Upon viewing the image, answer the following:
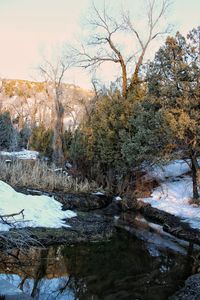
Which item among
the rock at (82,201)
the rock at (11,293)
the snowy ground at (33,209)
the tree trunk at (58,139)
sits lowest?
the rock at (82,201)

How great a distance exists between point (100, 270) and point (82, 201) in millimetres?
8973

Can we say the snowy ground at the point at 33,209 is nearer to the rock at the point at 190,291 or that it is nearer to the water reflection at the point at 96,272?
the water reflection at the point at 96,272

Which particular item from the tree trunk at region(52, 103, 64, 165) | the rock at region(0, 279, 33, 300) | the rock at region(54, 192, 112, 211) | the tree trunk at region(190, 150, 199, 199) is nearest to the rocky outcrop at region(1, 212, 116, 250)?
the rock at region(54, 192, 112, 211)

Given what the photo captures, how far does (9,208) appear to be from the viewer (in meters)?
10.9

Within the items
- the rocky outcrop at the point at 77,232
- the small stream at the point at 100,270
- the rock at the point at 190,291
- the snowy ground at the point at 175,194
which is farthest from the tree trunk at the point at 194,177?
the rock at the point at 190,291

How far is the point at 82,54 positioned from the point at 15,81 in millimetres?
115147

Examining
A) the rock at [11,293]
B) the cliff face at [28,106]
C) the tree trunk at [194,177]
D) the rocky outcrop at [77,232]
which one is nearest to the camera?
the rock at [11,293]

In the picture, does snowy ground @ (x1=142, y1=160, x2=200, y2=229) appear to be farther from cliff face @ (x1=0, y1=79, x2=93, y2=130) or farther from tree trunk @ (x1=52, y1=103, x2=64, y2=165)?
cliff face @ (x1=0, y1=79, x2=93, y2=130)

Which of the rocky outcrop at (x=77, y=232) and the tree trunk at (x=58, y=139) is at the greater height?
the tree trunk at (x=58, y=139)

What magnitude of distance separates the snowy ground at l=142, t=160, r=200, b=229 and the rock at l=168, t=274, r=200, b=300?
5247 millimetres

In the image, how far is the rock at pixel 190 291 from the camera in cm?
651

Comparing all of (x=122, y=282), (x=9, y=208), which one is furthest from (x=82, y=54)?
(x=122, y=282)

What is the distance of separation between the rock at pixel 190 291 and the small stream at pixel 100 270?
0.58ft

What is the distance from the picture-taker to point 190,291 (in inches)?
267
